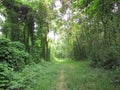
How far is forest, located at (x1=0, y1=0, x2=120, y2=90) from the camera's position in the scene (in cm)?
885

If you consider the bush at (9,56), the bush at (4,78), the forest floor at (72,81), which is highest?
the bush at (9,56)

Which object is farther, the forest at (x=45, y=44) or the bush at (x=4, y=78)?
the forest at (x=45, y=44)

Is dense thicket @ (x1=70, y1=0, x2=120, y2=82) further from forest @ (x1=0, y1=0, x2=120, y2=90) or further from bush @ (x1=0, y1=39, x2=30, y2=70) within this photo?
bush @ (x1=0, y1=39, x2=30, y2=70)

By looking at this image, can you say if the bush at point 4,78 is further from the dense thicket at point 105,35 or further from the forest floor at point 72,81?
the dense thicket at point 105,35

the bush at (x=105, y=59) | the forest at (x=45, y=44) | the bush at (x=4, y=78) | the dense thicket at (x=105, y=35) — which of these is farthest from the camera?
the bush at (x=105, y=59)

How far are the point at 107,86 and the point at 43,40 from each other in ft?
72.8

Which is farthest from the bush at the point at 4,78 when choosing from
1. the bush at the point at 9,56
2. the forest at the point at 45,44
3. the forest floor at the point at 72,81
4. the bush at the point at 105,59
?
the bush at the point at 105,59

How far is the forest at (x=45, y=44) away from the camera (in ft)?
29.0

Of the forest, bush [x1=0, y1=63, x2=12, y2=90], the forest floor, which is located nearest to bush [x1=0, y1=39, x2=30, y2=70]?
the forest

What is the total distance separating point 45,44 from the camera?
30.8 meters

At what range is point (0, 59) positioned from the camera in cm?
1120

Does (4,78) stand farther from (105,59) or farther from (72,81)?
(105,59)

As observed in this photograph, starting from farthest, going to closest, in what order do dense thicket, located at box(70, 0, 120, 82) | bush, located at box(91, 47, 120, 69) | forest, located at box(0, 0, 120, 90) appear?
bush, located at box(91, 47, 120, 69) → forest, located at box(0, 0, 120, 90) → dense thicket, located at box(70, 0, 120, 82)

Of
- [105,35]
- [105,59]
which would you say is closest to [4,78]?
[105,59]
